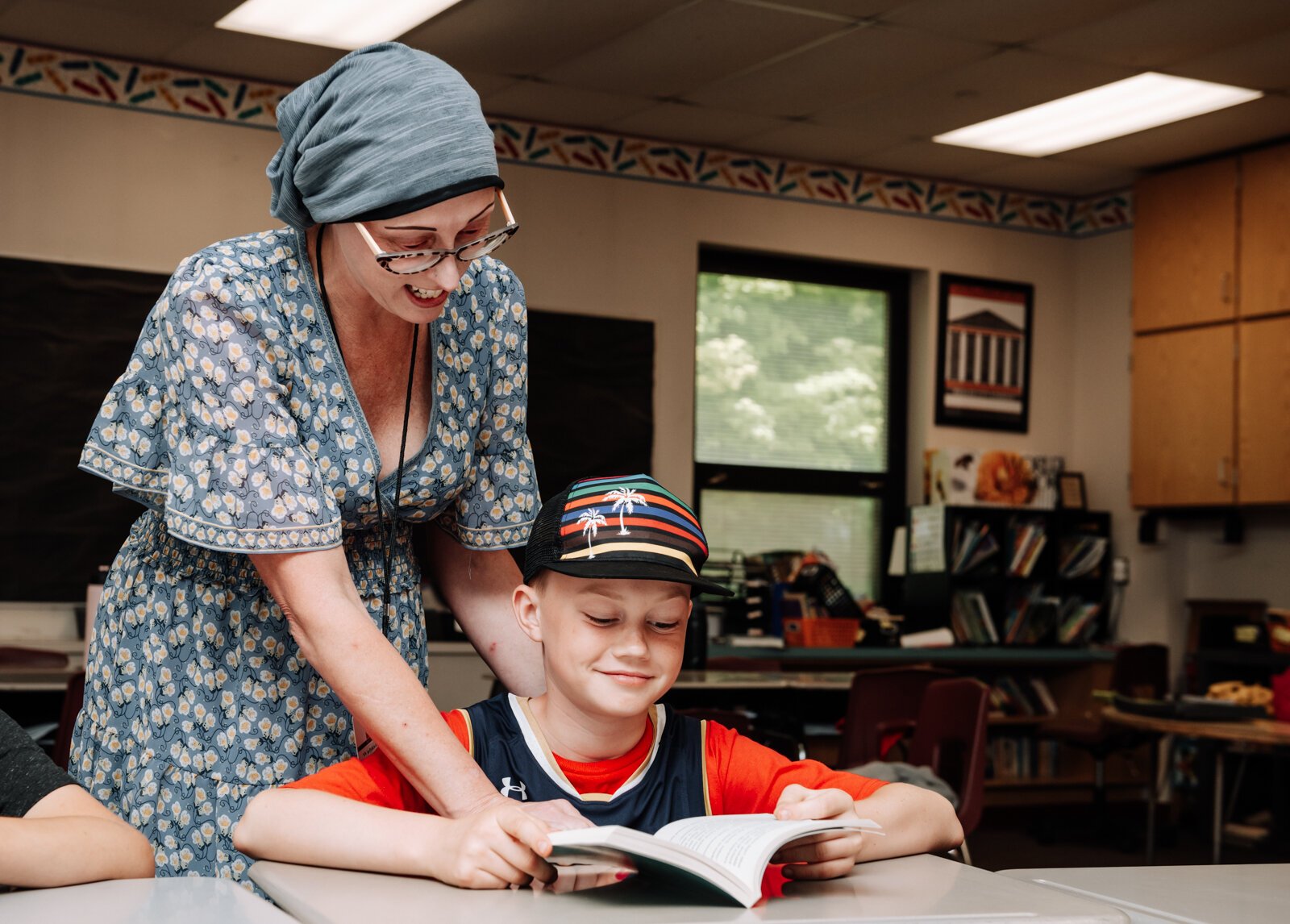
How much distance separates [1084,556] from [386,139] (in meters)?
6.38

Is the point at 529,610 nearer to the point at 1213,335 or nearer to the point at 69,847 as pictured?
the point at 69,847

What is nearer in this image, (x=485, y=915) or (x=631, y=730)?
(x=485, y=915)

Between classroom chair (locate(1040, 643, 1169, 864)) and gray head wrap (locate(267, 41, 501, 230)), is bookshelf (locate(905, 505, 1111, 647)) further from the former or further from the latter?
gray head wrap (locate(267, 41, 501, 230))

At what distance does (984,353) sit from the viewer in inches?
288

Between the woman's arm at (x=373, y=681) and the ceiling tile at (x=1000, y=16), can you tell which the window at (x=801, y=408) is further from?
the woman's arm at (x=373, y=681)

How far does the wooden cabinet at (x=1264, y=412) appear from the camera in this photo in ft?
20.4

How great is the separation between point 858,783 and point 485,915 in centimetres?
53

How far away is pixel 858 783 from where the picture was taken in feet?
4.79

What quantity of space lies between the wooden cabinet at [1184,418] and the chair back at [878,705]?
2.67m

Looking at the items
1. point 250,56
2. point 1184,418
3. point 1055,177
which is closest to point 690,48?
point 250,56

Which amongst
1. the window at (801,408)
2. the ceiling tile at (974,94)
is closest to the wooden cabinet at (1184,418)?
the window at (801,408)

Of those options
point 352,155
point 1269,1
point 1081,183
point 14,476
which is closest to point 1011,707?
point 1081,183

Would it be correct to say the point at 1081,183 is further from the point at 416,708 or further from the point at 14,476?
the point at 416,708

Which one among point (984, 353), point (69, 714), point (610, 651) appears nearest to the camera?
point (610, 651)
